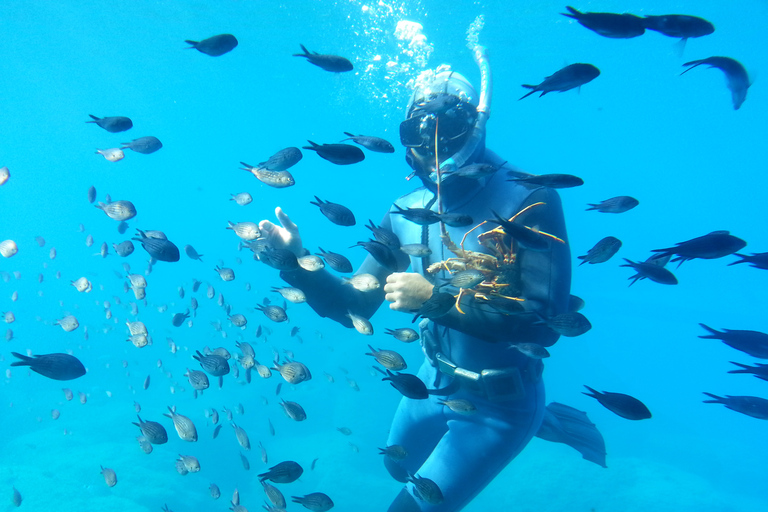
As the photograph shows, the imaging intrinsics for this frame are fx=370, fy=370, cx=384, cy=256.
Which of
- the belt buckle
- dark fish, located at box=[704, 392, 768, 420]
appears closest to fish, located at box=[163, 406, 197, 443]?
the belt buckle

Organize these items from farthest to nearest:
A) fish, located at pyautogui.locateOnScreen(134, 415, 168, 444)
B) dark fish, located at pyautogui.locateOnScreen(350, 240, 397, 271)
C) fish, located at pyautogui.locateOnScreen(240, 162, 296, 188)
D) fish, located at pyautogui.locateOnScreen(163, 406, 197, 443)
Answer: fish, located at pyautogui.locateOnScreen(163, 406, 197, 443) < fish, located at pyautogui.locateOnScreen(134, 415, 168, 444) < fish, located at pyautogui.locateOnScreen(240, 162, 296, 188) < dark fish, located at pyautogui.locateOnScreen(350, 240, 397, 271)

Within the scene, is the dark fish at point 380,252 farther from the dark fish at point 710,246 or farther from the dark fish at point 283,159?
the dark fish at point 710,246

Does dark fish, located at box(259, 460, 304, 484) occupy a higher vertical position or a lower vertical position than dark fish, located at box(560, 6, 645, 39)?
lower

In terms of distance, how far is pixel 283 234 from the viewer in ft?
10.3

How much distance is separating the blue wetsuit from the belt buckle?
19 mm

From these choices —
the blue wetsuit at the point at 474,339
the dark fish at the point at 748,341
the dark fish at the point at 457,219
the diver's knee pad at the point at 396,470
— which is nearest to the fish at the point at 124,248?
the blue wetsuit at the point at 474,339

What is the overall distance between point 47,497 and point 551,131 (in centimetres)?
5440

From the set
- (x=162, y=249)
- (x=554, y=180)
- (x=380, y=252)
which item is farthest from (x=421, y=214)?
(x=162, y=249)

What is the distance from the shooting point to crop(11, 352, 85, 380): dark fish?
2.81 m

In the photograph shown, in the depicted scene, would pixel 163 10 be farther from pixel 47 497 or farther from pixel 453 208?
pixel 453 208

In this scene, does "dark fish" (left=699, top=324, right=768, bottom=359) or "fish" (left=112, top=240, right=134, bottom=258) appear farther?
"fish" (left=112, top=240, right=134, bottom=258)

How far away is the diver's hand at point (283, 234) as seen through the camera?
122 inches

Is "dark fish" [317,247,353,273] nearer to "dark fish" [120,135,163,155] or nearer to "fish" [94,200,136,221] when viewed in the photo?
"dark fish" [120,135,163,155]

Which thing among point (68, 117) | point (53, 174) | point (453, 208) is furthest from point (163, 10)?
point (53, 174)
